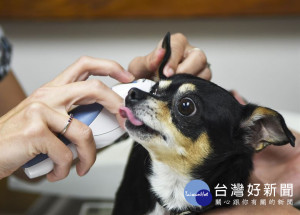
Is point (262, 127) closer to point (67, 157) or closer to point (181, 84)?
point (181, 84)

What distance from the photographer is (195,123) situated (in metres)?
0.73

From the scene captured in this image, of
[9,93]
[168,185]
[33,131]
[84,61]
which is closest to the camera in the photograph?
[33,131]

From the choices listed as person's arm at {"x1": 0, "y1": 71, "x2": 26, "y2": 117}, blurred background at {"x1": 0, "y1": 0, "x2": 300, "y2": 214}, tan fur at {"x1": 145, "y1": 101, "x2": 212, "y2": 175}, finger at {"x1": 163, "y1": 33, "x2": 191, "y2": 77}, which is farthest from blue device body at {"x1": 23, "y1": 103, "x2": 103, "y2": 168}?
blurred background at {"x1": 0, "y1": 0, "x2": 300, "y2": 214}

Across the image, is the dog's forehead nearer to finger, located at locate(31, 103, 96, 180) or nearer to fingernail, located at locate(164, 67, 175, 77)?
fingernail, located at locate(164, 67, 175, 77)

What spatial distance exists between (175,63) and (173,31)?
2.56 ft

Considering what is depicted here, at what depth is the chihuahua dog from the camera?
28.0 inches

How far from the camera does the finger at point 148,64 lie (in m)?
0.84

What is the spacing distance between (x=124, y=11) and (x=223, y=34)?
0.47m

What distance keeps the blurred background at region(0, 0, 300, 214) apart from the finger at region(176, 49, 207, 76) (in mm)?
396

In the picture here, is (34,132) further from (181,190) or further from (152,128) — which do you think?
(181,190)

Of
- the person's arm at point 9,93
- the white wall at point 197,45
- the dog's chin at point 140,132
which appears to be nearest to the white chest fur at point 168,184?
the dog's chin at point 140,132

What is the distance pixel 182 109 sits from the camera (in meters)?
0.72

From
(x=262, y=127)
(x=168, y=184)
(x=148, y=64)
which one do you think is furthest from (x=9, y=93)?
(x=262, y=127)

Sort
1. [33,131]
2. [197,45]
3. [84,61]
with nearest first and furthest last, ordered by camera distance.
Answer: [33,131], [84,61], [197,45]
